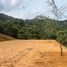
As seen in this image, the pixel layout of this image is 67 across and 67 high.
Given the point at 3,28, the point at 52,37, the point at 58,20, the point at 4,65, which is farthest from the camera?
the point at 3,28

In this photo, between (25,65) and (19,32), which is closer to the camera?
(25,65)

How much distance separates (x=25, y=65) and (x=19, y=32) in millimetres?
45510

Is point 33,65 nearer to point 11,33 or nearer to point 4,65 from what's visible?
point 4,65

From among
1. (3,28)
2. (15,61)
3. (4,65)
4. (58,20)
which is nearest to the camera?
(4,65)

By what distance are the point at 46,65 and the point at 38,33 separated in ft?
151

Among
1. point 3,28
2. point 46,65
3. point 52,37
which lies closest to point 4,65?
point 46,65

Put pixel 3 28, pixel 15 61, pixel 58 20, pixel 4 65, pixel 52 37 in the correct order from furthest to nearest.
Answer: pixel 3 28 < pixel 52 37 < pixel 58 20 < pixel 15 61 < pixel 4 65

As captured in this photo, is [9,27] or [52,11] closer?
[52,11]

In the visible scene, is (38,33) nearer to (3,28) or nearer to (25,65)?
(3,28)

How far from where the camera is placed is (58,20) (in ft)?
75.0

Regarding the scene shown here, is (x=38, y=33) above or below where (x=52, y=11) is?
below

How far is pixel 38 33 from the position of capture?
205ft

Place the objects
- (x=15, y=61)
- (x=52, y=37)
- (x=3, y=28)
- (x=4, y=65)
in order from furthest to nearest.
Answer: (x=3, y=28), (x=52, y=37), (x=15, y=61), (x=4, y=65)

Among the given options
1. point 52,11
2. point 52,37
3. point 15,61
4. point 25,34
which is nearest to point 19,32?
point 25,34
